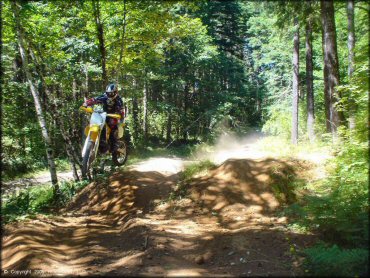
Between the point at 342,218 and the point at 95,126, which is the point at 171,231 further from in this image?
the point at 95,126

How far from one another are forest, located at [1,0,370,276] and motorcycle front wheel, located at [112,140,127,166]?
2.00 meters

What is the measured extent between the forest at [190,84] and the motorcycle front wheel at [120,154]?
200cm

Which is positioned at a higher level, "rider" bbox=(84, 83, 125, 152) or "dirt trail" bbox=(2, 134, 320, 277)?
"rider" bbox=(84, 83, 125, 152)

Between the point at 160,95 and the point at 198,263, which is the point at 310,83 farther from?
the point at 160,95

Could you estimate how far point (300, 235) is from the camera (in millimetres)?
5453

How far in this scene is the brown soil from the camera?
470 centimetres

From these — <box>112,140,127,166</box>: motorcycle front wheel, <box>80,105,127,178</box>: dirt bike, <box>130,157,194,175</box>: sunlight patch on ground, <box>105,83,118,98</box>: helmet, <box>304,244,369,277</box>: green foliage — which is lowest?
<box>130,157,194,175</box>: sunlight patch on ground

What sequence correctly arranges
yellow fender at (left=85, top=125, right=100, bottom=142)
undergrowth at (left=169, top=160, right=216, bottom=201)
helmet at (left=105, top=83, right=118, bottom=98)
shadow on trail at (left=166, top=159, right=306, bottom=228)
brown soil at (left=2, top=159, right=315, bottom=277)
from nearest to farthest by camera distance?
brown soil at (left=2, top=159, right=315, bottom=277) < shadow on trail at (left=166, top=159, right=306, bottom=228) < yellow fender at (left=85, top=125, right=100, bottom=142) < undergrowth at (left=169, top=160, right=216, bottom=201) < helmet at (left=105, top=83, right=118, bottom=98)

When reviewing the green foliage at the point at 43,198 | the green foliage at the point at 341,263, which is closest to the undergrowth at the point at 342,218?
the green foliage at the point at 341,263

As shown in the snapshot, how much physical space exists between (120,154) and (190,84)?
19525 millimetres

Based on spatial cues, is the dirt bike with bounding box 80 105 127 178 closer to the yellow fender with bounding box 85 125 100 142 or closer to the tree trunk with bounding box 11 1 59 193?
the yellow fender with bounding box 85 125 100 142

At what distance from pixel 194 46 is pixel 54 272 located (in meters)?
22.7

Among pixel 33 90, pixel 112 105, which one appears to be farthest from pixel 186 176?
pixel 33 90

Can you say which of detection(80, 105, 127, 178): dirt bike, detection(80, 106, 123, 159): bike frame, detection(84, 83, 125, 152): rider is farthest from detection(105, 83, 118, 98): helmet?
detection(80, 106, 123, 159): bike frame
